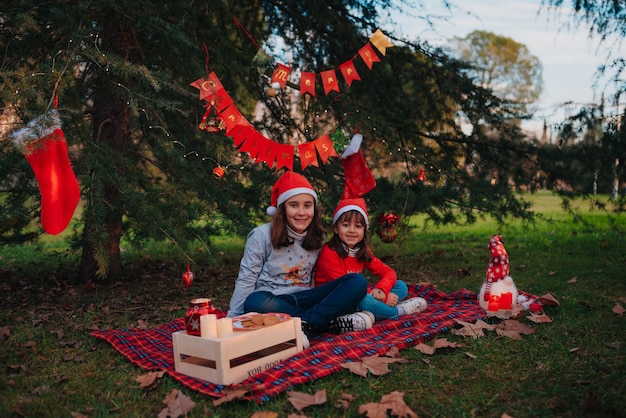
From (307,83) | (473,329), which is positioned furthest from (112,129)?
(473,329)

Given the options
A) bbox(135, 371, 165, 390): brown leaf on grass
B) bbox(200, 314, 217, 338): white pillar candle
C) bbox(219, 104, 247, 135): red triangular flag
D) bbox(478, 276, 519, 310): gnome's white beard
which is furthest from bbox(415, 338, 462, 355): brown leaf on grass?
bbox(219, 104, 247, 135): red triangular flag

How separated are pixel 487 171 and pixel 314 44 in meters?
2.59

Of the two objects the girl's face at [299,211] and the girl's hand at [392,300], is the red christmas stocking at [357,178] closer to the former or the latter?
the girl's face at [299,211]

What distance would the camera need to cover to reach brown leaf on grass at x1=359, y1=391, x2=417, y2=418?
2492 mm

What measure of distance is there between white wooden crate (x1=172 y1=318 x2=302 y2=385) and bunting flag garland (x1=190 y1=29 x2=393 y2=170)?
73.7 inches

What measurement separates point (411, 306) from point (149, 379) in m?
2.17

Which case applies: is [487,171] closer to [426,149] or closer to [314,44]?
[426,149]

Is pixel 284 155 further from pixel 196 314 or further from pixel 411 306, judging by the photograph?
pixel 196 314

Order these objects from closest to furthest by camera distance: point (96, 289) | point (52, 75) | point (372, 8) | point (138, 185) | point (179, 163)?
point (52, 75) < point (179, 163) < point (138, 185) < point (96, 289) < point (372, 8)

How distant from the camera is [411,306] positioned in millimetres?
4441

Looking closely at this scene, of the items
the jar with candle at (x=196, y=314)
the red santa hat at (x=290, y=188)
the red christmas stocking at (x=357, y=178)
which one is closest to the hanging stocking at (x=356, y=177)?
the red christmas stocking at (x=357, y=178)

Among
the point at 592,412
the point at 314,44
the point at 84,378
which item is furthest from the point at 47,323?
the point at 314,44

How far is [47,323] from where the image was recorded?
438 centimetres

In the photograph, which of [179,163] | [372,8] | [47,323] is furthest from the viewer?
[372,8]
